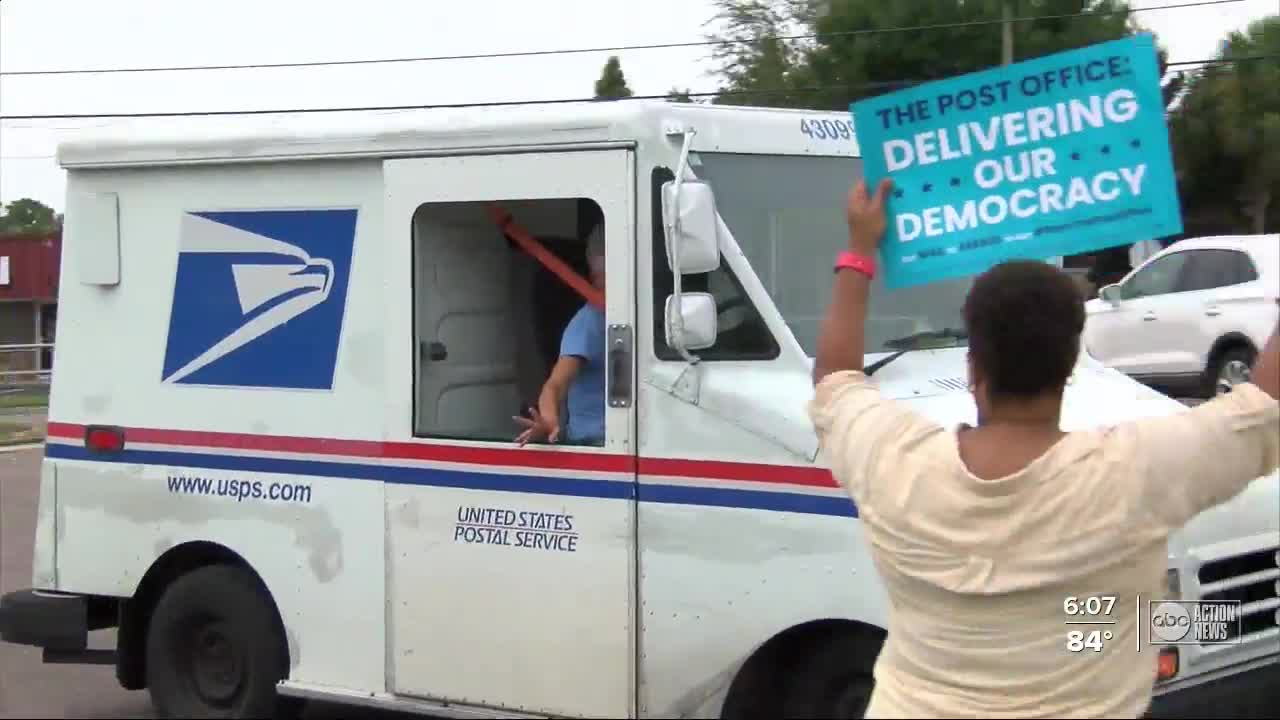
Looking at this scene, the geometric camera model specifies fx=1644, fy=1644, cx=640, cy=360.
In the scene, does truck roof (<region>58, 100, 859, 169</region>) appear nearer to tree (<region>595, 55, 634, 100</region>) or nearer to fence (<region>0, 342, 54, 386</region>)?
fence (<region>0, 342, 54, 386</region>)

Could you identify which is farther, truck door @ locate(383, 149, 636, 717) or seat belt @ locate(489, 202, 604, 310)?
seat belt @ locate(489, 202, 604, 310)

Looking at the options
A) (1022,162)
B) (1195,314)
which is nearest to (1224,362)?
(1195,314)

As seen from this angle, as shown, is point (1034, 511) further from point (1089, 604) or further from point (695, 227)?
point (695, 227)

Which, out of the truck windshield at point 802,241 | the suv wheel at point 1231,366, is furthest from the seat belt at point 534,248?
the suv wheel at point 1231,366

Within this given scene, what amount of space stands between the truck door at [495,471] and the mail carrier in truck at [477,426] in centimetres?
1

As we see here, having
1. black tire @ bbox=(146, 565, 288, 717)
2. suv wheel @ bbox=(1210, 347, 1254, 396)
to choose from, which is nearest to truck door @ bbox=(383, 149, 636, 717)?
black tire @ bbox=(146, 565, 288, 717)

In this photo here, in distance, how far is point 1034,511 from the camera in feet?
8.62

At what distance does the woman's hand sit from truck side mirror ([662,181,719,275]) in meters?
2.00

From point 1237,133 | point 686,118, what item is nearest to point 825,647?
point 686,118

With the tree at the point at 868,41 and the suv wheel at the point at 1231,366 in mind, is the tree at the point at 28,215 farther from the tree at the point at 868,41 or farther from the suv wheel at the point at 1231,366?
the suv wheel at the point at 1231,366

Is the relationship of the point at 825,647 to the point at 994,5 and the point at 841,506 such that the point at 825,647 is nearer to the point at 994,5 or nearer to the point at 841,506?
the point at 841,506

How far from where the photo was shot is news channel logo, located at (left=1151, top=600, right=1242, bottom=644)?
4832 mm

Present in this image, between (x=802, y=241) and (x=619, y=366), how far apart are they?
804 millimetres

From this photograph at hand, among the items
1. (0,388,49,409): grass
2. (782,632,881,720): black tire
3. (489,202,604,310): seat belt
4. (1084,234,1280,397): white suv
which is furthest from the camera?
(0,388,49,409): grass
